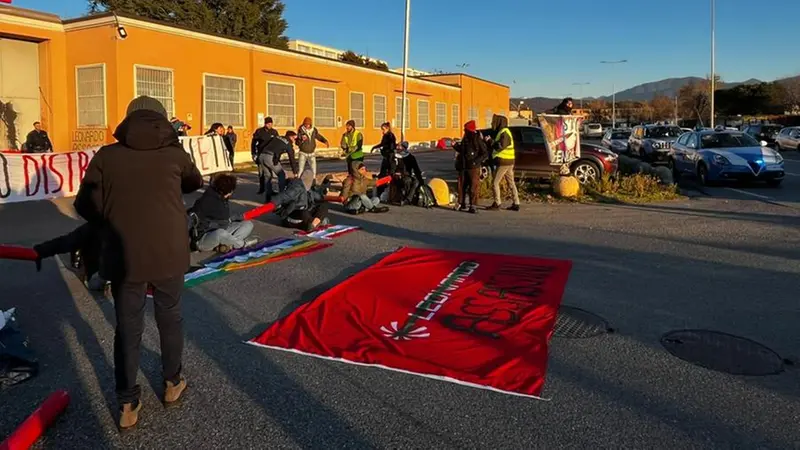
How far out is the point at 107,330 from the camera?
5.32 meters

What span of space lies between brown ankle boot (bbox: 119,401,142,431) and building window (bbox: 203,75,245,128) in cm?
2659

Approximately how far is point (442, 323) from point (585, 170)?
12171 mm

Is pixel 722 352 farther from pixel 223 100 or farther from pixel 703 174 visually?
pixel 223 100

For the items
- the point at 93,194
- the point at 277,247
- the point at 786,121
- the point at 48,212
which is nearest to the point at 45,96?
the point at 48,212

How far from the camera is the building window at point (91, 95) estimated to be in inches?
996

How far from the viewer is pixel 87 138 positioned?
25984 mm

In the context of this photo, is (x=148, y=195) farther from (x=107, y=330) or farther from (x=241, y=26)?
(x=241, y=26)

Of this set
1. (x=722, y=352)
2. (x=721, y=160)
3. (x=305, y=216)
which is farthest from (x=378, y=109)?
(x=722, y=352)

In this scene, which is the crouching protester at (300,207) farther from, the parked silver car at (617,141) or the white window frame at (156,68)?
the parked silver car at (617,141)

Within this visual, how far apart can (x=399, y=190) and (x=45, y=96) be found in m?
19.8

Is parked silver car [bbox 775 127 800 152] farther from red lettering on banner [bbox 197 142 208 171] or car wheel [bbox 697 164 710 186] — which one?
red lettering on banner [bbox 197 142 208 171]

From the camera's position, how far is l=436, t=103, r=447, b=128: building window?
2172 inches

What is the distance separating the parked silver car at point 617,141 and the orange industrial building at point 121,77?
1685cm

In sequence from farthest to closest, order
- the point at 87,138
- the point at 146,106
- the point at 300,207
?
the point at 87,138
the point at 300,207
the point at 146,106
